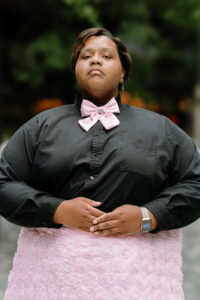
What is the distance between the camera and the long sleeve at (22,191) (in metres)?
2.03

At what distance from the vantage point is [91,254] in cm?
202

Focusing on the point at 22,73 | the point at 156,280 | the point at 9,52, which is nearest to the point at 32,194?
the point at 156,280

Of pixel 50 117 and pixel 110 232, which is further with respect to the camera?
pixel 50 117

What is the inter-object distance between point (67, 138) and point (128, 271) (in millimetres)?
643

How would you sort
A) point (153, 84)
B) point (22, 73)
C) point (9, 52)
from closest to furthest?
point (22, 73) → point (9, 52) → point (153, 84)

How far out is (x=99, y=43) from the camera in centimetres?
223

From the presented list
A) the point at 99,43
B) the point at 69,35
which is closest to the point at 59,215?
the point at 99,43

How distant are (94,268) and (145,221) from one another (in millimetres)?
296

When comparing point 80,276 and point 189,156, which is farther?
point 189,156

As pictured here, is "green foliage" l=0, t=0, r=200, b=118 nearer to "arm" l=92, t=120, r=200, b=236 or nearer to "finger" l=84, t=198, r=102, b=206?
"arm" l=92, t=120, r=200, b=236

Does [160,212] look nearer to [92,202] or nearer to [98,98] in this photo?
[92,202]

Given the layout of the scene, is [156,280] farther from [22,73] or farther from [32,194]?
[22,73]

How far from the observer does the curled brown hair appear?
2.26 meters

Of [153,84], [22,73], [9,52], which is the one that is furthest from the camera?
[153,84]
